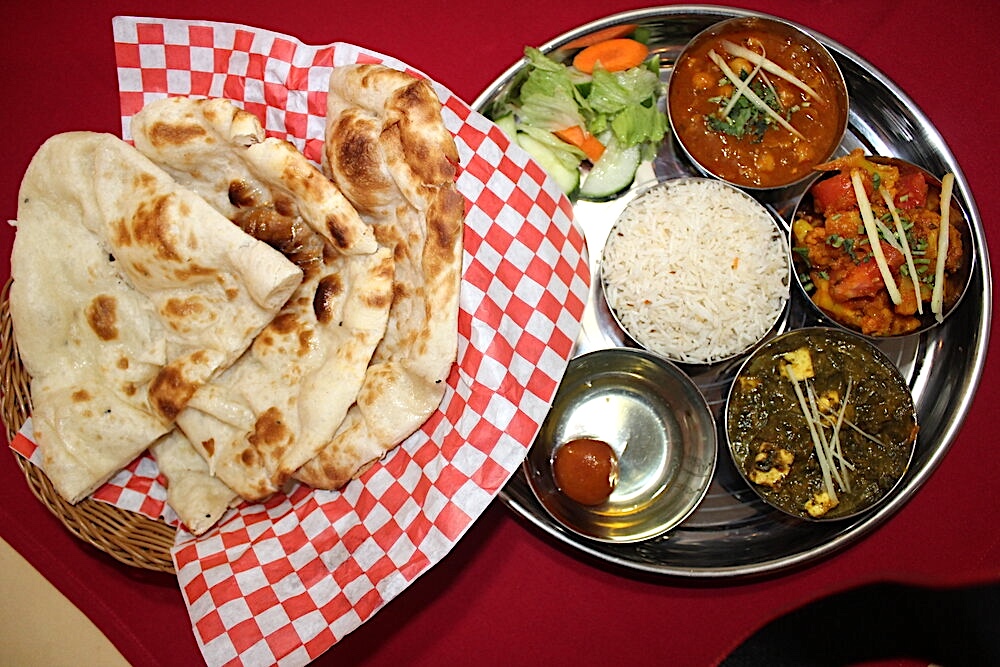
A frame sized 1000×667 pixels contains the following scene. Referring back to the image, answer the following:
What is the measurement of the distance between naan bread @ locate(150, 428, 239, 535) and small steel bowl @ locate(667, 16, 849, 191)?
188 centimetres

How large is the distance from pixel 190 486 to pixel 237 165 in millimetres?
998

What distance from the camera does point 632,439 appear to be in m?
2.79

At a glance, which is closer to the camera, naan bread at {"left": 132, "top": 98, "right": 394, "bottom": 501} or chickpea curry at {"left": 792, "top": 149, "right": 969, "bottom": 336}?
naan bread at {"left": 132, "top": 98, "right": 394, "bottom": 501}

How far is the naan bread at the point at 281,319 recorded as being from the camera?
7.32 ft

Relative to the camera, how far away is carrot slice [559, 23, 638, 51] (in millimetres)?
2801

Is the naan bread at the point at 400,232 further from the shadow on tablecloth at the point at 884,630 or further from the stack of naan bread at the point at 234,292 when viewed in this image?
the shadow on tablecloth at the point at 884,630

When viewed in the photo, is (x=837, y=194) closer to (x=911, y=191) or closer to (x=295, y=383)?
(x=911, y=191)

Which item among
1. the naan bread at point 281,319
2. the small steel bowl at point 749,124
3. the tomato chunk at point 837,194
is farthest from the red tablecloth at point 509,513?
the naan bread at point 281,319

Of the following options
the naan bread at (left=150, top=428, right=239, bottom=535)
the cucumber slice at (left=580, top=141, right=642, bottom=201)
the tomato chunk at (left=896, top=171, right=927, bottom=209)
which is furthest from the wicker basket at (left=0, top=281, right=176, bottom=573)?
the tomato chunk at (left=896, top=171, right=927, bottom=209)

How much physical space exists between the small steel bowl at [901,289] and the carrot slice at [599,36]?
86 centimetres

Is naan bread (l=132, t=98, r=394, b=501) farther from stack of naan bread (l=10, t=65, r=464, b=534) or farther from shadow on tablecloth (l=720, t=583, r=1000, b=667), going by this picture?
shadow on tablecloth (l=720, t=583, r=1000, b=667)

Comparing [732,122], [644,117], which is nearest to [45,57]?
[644,117]

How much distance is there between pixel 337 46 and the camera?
2.46 m

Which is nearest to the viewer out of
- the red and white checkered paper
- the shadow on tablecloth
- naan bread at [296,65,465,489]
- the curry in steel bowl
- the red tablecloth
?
the shadow on tablecloth
